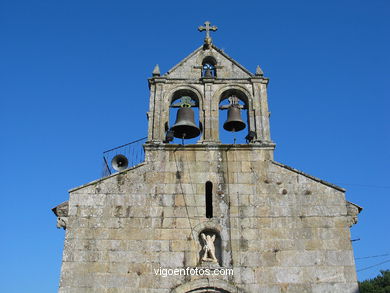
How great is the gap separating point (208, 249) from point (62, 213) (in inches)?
150

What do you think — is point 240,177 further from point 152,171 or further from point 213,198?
point 152,171

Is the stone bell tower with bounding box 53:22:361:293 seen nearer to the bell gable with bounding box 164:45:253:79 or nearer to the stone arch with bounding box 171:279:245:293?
the stone arch with bounding box 171:279:245:293

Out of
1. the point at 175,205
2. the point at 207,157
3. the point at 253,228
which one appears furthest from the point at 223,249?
the point at 207,157

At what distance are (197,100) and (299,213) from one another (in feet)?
14.3

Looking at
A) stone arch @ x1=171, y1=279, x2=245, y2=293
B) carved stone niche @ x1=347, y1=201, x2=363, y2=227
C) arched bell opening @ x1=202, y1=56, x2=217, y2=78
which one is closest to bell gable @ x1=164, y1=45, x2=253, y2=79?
arched bell opening @ x1=202, y1=56, x2=217, y2=78

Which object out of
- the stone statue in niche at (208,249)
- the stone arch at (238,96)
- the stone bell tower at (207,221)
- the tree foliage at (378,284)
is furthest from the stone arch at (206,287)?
A: the tree foliage at (378,284)

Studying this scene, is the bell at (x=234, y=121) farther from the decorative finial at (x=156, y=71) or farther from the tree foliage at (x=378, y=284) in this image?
the tree foliage at (x=378, y=284)

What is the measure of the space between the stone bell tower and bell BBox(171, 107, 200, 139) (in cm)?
3

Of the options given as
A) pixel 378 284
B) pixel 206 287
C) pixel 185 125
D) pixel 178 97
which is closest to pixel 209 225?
pixel 206 287

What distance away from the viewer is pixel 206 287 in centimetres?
1020

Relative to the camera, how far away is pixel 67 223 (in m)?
11.0

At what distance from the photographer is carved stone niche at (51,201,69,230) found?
11.0m

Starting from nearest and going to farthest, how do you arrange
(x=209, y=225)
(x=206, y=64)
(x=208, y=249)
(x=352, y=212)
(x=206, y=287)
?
1. (x=206, y=287)
2. (x=208, y=249)
3. (x=209, y=225)
4. (x=352, y=212)
5. (x=206, y=64)

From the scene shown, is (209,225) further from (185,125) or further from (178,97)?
(178,97)
